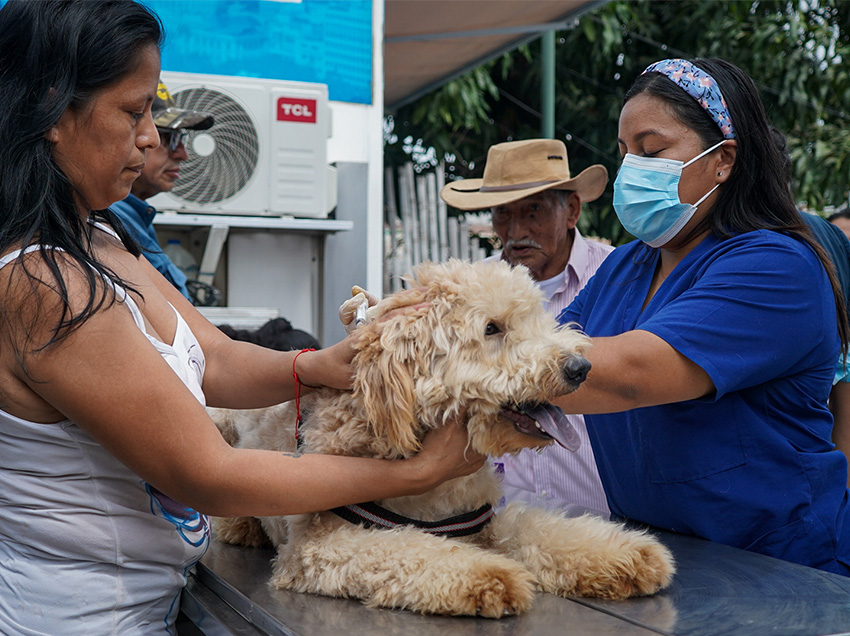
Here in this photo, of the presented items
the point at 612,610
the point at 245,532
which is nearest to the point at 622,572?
the point at 612,610

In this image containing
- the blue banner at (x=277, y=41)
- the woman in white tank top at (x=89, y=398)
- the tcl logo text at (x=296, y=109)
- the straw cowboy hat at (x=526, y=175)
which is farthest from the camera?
the blue banner at (x=277, y=41)

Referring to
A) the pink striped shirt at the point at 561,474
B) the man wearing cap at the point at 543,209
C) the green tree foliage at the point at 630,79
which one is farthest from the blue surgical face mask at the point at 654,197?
the green tree foliage at the point at 630,79

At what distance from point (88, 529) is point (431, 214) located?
9.21 metres

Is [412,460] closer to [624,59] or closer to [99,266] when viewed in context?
[99,266]

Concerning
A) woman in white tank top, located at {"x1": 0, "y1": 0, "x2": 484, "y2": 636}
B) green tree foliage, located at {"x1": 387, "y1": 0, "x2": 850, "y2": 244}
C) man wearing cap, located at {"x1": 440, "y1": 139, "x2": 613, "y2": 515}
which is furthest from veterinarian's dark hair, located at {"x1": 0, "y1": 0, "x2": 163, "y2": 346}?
green tree foliage, located at {"x1": 387, "y1": 0, "x2": 850, "y2": 244}

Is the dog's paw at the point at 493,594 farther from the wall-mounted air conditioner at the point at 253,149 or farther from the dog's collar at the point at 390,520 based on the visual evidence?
the wall-mounted air conditioner at the point at 253,149

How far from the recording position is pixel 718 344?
2184 millimetres

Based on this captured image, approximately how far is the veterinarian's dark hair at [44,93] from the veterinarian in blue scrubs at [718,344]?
1309mm

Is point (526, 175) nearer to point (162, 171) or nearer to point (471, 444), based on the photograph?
point (162, 171)

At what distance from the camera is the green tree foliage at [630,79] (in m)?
10.9

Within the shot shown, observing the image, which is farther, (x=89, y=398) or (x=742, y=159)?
(x=742, y=159)

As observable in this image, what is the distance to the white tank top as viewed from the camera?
1746mm

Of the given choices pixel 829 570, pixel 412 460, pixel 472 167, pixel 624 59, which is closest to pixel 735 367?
pixel 829 570

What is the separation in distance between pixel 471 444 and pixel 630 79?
11752 millimetres
